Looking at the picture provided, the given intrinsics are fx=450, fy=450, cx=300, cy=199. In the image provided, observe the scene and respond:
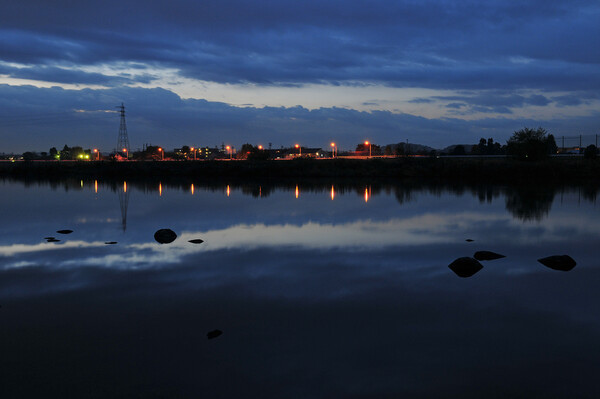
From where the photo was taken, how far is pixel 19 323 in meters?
12.8

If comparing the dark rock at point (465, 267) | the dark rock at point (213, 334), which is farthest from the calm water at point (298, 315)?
the dark rock at point (465, 267)

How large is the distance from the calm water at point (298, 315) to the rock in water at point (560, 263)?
1.90 ft

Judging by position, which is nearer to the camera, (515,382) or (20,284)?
(515,382)

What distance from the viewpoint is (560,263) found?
1967cm

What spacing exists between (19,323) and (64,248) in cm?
1206

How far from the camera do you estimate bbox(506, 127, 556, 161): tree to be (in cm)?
8719

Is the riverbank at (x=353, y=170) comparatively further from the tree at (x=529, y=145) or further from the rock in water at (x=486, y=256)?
the rock in water at (x=486, y=256)

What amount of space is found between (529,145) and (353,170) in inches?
1375

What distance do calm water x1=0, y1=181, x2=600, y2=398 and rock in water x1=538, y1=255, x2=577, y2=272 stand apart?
579 millimetres

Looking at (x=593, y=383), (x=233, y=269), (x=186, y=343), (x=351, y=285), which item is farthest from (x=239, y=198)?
(x=593, y=383)

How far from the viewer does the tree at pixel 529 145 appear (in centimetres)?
8719

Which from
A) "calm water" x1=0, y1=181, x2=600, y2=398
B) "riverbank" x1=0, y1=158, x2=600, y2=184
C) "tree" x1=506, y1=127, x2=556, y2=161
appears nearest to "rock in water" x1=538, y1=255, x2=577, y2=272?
"calm water" x1=0, y1=181, x2=600, y2=398

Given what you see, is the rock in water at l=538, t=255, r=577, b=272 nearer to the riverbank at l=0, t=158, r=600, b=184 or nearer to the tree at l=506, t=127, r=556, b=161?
the riverbank at l=0, t=158, r=600, b=184

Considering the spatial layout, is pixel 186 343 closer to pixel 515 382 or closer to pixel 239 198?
pixel 515 382
